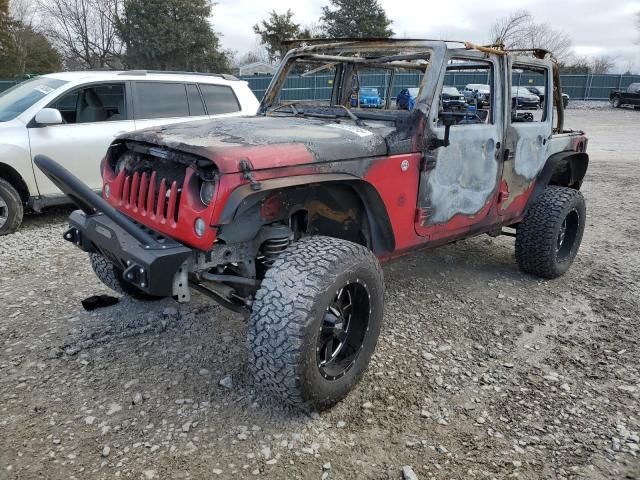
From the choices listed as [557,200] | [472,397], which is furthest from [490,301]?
[472,397]

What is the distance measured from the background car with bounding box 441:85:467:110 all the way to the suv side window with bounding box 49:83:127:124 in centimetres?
403

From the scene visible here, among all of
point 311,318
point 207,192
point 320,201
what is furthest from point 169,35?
point 311,318

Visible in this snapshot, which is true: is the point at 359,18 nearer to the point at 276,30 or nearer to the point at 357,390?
the point at 276,30

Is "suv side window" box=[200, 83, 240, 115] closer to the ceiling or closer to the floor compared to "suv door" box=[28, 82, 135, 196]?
closer to the ceiling

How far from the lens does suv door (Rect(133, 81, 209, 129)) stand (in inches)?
253

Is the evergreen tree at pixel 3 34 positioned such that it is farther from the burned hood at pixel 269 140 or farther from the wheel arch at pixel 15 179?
the burned hood at pixel 269 140

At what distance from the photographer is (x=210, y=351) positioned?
11.2 feet

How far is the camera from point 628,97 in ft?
91.0

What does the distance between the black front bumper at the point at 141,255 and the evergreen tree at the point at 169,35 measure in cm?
3030

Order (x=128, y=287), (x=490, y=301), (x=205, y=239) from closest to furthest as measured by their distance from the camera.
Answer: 1. (x=205, y=239)
2. (x=128, y=287)
3. (x=490, y=301)

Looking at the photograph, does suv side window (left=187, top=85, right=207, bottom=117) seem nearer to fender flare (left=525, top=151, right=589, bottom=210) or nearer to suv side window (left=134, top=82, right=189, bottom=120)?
suv side window (left=134, top=82, right=189, bottom=120)

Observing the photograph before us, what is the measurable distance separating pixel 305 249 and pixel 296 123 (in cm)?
111

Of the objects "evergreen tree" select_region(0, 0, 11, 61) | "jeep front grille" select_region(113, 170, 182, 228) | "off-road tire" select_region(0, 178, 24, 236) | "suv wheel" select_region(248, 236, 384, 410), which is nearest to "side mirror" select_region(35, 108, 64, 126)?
"off-road tire" select_region(0, 178, 24, 236)

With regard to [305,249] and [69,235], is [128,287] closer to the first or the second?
[69,235]
